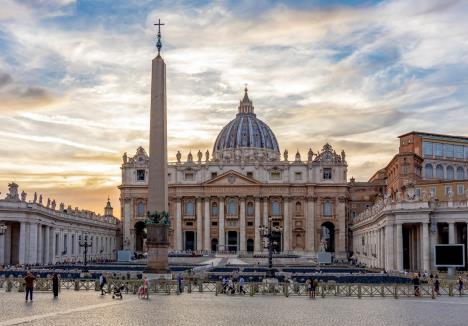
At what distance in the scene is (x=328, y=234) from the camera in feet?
419

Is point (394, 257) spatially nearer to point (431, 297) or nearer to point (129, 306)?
point (431, 297)

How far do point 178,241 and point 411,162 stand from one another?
142 feet

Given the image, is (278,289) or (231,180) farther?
(231,180)

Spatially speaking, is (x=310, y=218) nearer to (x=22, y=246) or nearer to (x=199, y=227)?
(x=199, y=227)

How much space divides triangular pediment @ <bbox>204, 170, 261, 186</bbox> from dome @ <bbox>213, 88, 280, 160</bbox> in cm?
1833

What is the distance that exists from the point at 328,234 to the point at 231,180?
20.3 meters

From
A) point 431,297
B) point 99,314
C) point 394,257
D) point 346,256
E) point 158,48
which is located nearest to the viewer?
point 99,314

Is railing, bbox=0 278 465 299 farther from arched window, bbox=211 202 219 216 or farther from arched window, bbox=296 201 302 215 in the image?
arched window, bbox=211 202 219 216

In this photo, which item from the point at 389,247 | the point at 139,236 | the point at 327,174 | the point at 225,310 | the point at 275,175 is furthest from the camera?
the point at 139,236

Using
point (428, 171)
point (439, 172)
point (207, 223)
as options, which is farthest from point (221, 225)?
point (439, 172)

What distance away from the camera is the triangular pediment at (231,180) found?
12006cm

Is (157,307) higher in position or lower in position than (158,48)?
lower

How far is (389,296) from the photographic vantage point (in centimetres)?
3853

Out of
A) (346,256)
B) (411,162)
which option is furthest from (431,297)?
(346,256)
